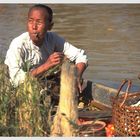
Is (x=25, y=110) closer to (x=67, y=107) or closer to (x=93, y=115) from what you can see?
(x=67, y=107)

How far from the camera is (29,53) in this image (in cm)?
475

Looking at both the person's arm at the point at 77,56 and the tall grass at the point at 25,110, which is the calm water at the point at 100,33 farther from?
the tall grass at the point at 25,110

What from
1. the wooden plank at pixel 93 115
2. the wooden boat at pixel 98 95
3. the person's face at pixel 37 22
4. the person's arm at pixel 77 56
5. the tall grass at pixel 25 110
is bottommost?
the wooden boat at pixel 98 95

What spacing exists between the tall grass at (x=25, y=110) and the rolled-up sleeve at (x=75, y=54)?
83cm

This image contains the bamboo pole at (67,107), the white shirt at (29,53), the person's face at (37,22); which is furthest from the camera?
the person's face at (37,22)

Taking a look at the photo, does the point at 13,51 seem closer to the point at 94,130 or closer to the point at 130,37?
the point at 94,130

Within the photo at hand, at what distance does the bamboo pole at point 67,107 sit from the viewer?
12.3 ft

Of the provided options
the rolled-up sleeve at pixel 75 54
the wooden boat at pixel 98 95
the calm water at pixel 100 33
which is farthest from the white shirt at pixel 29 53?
the calm water at pixel 100 33

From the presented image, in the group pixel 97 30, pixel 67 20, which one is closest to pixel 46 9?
pixel 97 30

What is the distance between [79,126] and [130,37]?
8203 mm

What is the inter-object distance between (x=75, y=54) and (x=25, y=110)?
1.14m

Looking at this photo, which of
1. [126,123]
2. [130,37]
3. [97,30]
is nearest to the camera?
[126,123]

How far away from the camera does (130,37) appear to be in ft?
39.1

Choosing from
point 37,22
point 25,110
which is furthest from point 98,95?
point 25,110
